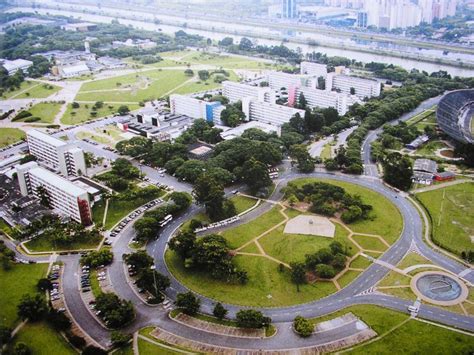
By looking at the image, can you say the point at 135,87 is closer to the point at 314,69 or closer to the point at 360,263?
the point at 314,69

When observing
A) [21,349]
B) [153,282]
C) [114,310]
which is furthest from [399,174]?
[21,349]

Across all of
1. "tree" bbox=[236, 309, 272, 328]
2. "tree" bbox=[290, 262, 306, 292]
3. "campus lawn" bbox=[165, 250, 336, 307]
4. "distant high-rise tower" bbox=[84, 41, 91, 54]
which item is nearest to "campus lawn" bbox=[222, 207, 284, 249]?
"campus lawn" bbox=[165, 250, 336, 307]

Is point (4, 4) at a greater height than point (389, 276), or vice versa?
point (4, 4)

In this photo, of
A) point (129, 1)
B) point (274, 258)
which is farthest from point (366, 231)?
point (129, 1)

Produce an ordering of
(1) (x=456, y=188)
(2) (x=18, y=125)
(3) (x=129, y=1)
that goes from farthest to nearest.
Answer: (3) (x=129, y=1) → (2) (x=18, y=125) → (1) (x=456, y=188)

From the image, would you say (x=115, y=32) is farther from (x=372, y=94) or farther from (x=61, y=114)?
(x=372, y=94)

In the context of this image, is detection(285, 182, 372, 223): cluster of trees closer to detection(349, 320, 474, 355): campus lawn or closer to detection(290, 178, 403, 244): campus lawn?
detection(290, 178, 403, 244): campus lawn
